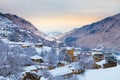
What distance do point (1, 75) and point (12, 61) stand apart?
1014mm

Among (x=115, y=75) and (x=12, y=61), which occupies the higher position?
(x=12, y=61)

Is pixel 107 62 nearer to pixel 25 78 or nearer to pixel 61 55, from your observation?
pixel 25 78

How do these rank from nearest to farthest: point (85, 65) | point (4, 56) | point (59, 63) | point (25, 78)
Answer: point (4, 56), point (25, 78), point (85, 65), point (59, 63)

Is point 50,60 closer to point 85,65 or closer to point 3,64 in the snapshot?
point 85,65

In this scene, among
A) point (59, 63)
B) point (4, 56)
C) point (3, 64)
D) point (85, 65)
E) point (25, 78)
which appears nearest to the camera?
point (3, 64)

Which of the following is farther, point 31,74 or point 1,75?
point 31,74

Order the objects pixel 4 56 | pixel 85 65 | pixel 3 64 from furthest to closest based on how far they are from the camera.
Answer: pixel 85 65 < pixel 4 56 < pixel 3 64

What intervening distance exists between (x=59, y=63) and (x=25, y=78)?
53.8 metres

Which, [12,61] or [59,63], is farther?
[59,63]

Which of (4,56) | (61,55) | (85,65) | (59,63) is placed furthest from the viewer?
(61,55)

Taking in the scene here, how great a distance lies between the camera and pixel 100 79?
32594 mm

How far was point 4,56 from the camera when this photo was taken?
18.4 metres

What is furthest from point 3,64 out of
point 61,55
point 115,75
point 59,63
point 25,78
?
point 61,55

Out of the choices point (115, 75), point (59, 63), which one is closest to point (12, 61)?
point (115, 75)
